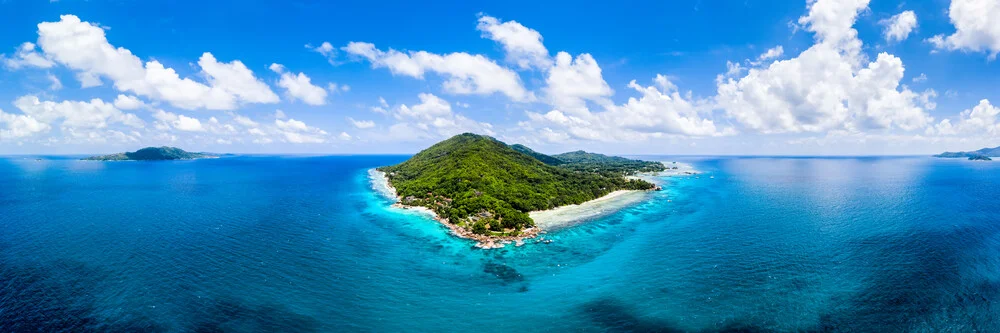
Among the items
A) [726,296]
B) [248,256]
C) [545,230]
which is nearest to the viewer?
[726,296]

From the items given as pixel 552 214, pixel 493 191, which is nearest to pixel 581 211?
pixel 552 214

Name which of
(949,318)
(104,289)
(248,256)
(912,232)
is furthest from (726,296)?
(104,289)

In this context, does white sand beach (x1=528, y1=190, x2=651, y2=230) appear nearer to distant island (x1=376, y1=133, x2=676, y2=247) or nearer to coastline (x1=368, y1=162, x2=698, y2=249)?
coastline (x1=368, y1=162, x2=698, y2=249)

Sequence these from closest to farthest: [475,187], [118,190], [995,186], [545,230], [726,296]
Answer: [726,296] → [545,230] → [475,187] → [118,190] → [995,186]

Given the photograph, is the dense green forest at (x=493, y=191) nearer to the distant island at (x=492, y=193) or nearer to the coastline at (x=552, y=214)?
the distant island at (x=492, y=193)

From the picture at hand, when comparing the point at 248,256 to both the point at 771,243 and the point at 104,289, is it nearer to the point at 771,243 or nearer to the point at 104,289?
the point at 104,289

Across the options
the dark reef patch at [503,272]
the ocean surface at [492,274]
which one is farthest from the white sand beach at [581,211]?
the dark reef patch at [503,272]

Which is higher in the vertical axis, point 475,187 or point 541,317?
point 475,187

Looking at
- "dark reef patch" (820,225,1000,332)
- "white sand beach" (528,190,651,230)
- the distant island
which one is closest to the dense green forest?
the distant island
